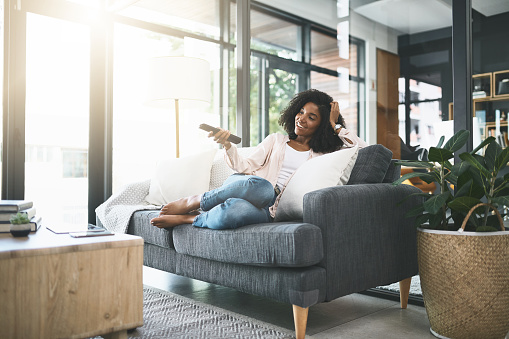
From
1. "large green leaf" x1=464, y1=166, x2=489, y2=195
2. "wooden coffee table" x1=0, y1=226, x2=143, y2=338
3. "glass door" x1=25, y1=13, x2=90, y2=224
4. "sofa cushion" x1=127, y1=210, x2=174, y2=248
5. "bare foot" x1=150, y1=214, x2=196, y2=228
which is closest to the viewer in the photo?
"wooden coffee table" x1=0, y1=226, x2=143, y2=338

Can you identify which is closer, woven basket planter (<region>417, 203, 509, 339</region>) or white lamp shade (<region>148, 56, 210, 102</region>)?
woven basket planter (<region>417, 203, 509, 339</region>)

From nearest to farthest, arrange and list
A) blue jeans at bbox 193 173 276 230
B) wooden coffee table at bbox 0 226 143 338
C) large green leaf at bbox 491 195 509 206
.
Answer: wooden coffee table at bbox 0 226 143 338 → large green leaf at bbox 491 195 509 206 → blue jeans at bbox 193 173 276 230

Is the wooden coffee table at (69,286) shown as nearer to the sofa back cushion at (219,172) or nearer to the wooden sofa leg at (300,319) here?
the wooden sofa leg at (300,319)

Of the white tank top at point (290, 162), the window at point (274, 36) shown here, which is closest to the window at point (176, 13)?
the window at point (274, 36)

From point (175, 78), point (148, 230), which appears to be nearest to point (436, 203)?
point (148, 230)

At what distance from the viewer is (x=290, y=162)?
8.38 feet

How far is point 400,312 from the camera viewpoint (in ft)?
7.29

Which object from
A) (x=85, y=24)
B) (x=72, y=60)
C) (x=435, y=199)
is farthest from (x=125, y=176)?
(x=435, y=199)

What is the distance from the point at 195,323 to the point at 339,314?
2.22 feet

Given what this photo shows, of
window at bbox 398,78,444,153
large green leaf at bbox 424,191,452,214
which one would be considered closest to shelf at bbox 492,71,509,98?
window at bbox 398,78,444,153

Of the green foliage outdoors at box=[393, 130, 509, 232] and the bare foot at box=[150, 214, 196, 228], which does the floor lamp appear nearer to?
the bare foot at box=[150, 214, 196, 228]

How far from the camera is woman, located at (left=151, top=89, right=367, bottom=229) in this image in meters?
2.10

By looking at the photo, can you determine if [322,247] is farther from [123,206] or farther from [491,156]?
[123,206]

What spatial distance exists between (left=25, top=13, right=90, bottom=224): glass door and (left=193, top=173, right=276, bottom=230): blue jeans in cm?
223
